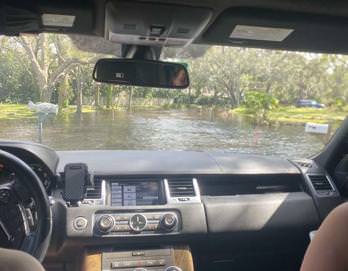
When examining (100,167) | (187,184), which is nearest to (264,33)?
(187,184)

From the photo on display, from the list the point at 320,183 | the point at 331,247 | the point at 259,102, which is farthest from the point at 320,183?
the point at 331,247

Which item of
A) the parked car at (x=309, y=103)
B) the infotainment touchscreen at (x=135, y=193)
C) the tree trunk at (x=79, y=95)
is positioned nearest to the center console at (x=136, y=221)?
the infotainment touchscreen at (x=135, y=193)

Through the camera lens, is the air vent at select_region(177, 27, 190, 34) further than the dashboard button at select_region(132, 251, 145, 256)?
No

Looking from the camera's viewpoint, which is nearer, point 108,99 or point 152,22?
point 152,22

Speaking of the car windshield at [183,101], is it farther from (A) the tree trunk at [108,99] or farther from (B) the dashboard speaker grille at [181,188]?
(B) the dashboard speaker grille at [181,188]

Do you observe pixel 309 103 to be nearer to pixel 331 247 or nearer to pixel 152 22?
pixel 152 22

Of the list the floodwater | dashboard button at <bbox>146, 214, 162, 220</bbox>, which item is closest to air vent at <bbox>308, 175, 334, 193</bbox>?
the floodwater

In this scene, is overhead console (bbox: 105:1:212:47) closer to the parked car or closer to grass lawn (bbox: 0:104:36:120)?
grass lawn (bbox: 0:104:36:120)
